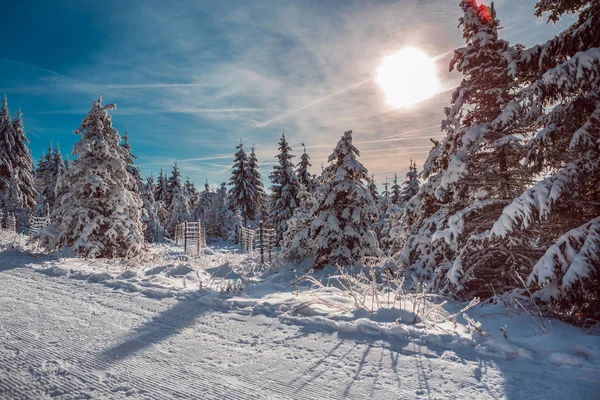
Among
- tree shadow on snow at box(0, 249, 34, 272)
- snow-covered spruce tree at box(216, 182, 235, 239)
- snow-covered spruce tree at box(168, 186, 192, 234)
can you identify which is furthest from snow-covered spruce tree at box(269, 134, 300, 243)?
tree shadow on snow at box(0, 249, 34, 272)

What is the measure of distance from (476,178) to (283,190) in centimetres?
2231

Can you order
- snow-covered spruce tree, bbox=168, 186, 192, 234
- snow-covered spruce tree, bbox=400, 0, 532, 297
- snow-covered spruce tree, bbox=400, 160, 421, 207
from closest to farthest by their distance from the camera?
snow-covered spruce tree, bbox=400, 0, 532, 297, snow-covered spruce tree, bbox=400, 160, 421, 207, snow-covered spruce tree, bbox=168, 186, 192, 234

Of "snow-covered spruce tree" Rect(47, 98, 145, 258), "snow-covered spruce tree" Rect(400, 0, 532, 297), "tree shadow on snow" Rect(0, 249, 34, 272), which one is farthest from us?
"snow-covered spruce tree" Rect(47, 98, 145, 258)

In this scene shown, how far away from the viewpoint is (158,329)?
381 cm

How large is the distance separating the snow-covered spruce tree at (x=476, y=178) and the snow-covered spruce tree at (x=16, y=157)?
35.2m

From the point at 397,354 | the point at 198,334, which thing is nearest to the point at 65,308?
the point at 198,334

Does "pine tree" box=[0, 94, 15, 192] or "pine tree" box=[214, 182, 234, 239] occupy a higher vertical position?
"pine tree" box=[0, 94, 15, 192]

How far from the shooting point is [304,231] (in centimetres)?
1134

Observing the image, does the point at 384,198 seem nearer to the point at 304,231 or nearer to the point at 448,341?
the point at 304,231

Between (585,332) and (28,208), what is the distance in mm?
42123

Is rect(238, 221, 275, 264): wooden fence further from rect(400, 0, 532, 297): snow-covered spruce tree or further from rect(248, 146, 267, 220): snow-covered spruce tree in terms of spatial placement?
rect(248, 146, 267, 220): snow-covered spruce tree

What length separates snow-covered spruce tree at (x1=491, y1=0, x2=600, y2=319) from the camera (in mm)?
3916

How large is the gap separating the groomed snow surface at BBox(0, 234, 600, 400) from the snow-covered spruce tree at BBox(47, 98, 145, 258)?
695 centimetres

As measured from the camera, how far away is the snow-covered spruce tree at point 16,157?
2862 centimetres
